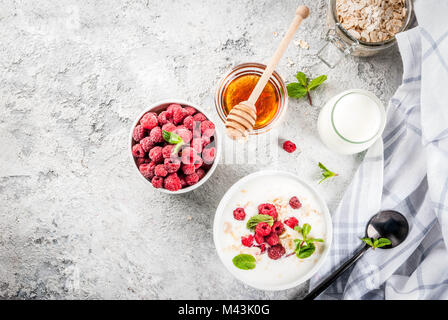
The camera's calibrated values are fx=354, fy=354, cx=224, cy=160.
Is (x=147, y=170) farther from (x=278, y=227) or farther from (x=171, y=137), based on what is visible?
(x=278, y=227)

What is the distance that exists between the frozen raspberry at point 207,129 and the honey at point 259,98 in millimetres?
114

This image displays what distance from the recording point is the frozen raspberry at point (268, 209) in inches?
40.4

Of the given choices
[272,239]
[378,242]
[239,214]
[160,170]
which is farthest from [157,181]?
[378,242]

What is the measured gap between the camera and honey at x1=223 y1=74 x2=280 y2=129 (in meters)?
1.09

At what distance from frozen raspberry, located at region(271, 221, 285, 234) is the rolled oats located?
60 cm

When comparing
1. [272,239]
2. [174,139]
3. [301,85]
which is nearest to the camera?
[174,139]

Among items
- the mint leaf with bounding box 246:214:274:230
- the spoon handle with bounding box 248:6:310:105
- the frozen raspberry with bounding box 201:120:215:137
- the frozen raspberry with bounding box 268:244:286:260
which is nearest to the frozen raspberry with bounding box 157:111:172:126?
the frozen raspberry with bounding box 201:120:215:137

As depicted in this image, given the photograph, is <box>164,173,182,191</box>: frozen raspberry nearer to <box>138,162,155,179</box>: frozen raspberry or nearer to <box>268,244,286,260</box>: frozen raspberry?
<box>138,162,155,179</box>: frozen raspberry

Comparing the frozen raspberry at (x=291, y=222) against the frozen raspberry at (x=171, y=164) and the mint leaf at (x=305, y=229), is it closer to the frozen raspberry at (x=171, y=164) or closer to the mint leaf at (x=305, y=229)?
the mint leaf at (x=305, y=229)

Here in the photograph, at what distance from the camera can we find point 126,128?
1.15 metres

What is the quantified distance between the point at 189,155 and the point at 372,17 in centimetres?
69

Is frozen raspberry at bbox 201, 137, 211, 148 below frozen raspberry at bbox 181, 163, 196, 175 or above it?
above
